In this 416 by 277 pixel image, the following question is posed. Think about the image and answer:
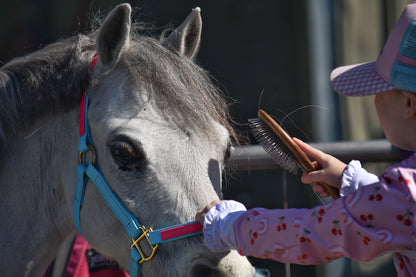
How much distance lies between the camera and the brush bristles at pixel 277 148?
1481 mm

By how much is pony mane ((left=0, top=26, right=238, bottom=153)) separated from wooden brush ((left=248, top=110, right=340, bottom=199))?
0.21 metres

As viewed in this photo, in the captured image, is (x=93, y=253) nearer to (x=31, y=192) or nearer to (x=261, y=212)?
(x=31, y=192)

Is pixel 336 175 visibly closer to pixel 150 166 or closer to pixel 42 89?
pixel 150 166

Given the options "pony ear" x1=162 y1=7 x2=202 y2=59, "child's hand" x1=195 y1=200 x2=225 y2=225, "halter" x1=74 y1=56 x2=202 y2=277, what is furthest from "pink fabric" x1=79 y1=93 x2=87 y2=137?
"child's hand" x1=195 y1=200 x2=225 y2=225

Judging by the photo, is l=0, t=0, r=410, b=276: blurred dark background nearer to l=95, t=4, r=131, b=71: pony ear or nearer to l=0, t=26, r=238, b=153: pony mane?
l=0, t=26, r=238, b=153: pony mane

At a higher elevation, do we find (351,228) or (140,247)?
(351,228)

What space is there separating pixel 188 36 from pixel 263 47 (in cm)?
291

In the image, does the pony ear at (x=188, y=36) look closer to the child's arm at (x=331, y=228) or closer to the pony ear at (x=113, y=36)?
the pony ear at (x=113, y=36)

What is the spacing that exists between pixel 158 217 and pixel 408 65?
2.69 feet

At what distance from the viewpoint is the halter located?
142 centimetres

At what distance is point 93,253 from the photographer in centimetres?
211

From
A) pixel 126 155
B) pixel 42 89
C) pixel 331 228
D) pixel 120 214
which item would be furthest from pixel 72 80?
pixel 331 228

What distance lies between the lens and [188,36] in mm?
1958

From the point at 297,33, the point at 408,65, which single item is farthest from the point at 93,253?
the point at 297,33
